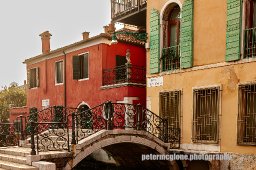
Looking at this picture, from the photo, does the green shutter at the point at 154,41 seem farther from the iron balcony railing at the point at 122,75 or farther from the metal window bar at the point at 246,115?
the metal window bar at the point at 246,115

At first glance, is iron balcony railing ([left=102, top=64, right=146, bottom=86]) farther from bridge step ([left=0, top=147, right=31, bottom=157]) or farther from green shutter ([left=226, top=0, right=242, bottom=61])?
bridge step ([left=0, top=147, right=31, bottom=157])

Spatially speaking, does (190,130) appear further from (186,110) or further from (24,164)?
(24,164)

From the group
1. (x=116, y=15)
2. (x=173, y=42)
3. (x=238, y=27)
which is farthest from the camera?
(x=116, y=15)

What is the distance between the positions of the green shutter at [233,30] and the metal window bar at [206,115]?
1.31 meters

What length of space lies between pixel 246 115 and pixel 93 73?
8999 mm

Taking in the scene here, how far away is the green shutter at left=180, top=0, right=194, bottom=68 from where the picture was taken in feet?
36.4

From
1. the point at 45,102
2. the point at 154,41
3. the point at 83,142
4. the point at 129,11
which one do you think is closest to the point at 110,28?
the point at 129,11

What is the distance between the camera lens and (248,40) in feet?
31.7

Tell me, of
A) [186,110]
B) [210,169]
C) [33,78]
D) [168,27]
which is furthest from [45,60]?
[210,169]

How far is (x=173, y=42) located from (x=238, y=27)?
325 cm

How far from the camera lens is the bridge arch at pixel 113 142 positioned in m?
9.01

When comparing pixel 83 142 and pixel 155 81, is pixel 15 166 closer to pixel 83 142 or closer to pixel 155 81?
pixel 83 142

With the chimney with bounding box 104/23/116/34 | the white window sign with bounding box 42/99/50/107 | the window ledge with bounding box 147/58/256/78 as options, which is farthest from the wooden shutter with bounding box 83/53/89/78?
the window ledge with bounding box 147/58/256/78

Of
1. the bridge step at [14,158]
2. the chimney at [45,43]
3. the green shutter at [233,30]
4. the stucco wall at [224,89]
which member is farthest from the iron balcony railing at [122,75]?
the chimney at [45,43]
